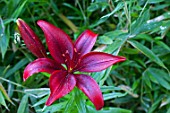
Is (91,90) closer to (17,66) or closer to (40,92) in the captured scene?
(40,92)

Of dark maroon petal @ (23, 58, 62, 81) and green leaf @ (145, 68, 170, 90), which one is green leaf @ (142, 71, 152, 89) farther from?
dark maroon petal @ (23, 58, 62, 81)

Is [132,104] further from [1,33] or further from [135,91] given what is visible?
[1,33]

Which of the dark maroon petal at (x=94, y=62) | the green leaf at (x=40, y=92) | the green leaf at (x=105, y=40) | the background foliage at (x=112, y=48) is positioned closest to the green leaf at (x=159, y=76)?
the background foliage at (x=112, y=48)

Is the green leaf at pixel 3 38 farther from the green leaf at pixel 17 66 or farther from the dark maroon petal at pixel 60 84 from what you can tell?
the dark maroon petal at pixel 60 84

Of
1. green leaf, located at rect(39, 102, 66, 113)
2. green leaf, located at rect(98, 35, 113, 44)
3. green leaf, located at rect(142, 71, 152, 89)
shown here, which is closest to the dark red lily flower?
Answer: green leaf, located at rect(39, 102, 66, 113)

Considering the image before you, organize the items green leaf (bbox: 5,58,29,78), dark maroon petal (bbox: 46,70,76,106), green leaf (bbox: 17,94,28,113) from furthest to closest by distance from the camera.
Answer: green leaf (bbox: 5,58,29,78) → green leaf (bbox: 17,94,28,113) → dark maroon petal (bbox: 46,70,76,106)

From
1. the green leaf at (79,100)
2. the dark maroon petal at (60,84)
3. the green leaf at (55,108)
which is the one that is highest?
the dark maroon petal at (60,84)

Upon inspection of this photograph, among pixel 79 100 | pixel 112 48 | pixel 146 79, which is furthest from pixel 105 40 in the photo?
pixel 79 100
